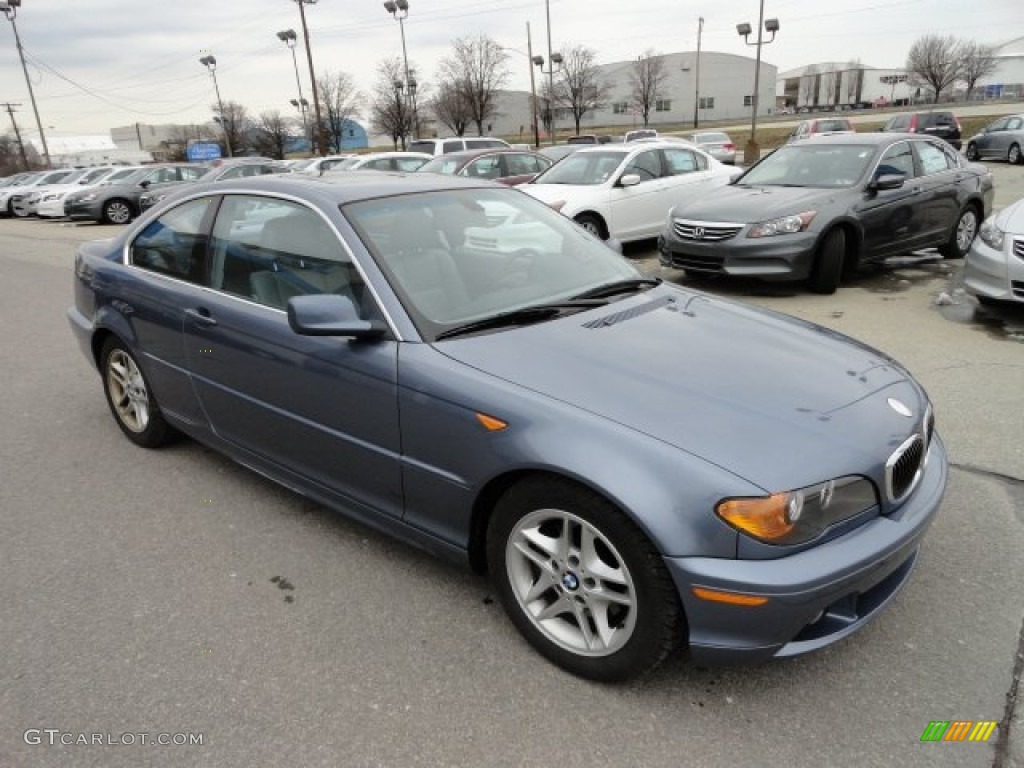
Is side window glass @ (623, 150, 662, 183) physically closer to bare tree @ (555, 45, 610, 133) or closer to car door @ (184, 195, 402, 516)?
car door @ (184, 195, 402, 516)

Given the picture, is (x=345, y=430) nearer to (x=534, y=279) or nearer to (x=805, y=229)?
(x=534, y=279)

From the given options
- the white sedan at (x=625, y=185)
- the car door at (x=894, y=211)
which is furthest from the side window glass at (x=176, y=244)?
the car door at (x=894, y=211)

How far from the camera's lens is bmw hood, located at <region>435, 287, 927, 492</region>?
2.18 meters

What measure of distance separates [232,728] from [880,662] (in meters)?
2.06

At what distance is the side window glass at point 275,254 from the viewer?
300 cm

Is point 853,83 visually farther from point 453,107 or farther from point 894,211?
point 894,211

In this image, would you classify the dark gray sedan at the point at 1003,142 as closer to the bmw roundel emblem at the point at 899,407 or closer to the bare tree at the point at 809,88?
the bmw roundel emblem at the point at 899,407

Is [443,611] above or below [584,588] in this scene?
below

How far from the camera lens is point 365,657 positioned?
257cm

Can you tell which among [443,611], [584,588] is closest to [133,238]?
[443,611]

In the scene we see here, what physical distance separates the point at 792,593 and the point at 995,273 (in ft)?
17.6

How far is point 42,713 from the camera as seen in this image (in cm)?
235

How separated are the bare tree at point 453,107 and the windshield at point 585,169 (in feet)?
150

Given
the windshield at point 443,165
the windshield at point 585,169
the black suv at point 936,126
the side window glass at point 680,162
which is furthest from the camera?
the black suv at point 936,126
